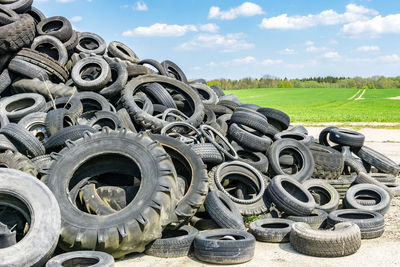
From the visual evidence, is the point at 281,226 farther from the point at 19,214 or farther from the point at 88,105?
the point at 88,105

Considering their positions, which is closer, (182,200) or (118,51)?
(182,200)

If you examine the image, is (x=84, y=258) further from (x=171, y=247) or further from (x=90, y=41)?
(x=90, y=41)

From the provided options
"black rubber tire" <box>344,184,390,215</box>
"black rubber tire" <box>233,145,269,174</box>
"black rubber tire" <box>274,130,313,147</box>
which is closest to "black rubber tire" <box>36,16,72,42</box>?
"black rubber tire" <box>233,145,269,174</box>

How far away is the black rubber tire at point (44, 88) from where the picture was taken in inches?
426

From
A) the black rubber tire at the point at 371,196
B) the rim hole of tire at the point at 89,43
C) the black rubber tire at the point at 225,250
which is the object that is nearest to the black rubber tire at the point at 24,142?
the black rubber tire at the point at 225,250

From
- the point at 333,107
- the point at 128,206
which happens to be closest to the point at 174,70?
the point at 128,206

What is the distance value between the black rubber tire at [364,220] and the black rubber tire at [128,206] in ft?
9.86

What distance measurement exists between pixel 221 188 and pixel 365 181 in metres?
3.79

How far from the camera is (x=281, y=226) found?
23.4 ft

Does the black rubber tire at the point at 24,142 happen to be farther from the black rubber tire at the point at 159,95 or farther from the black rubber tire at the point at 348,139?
the black rubber tire at the point at 348,139

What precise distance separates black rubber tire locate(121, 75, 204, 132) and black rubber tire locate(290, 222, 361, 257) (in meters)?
4.71

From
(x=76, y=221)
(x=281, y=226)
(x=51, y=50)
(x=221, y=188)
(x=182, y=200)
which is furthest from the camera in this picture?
(x=51, y=50)

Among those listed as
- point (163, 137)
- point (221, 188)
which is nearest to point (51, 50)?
point (163, 137)

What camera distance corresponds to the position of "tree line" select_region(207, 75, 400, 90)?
318 feet
